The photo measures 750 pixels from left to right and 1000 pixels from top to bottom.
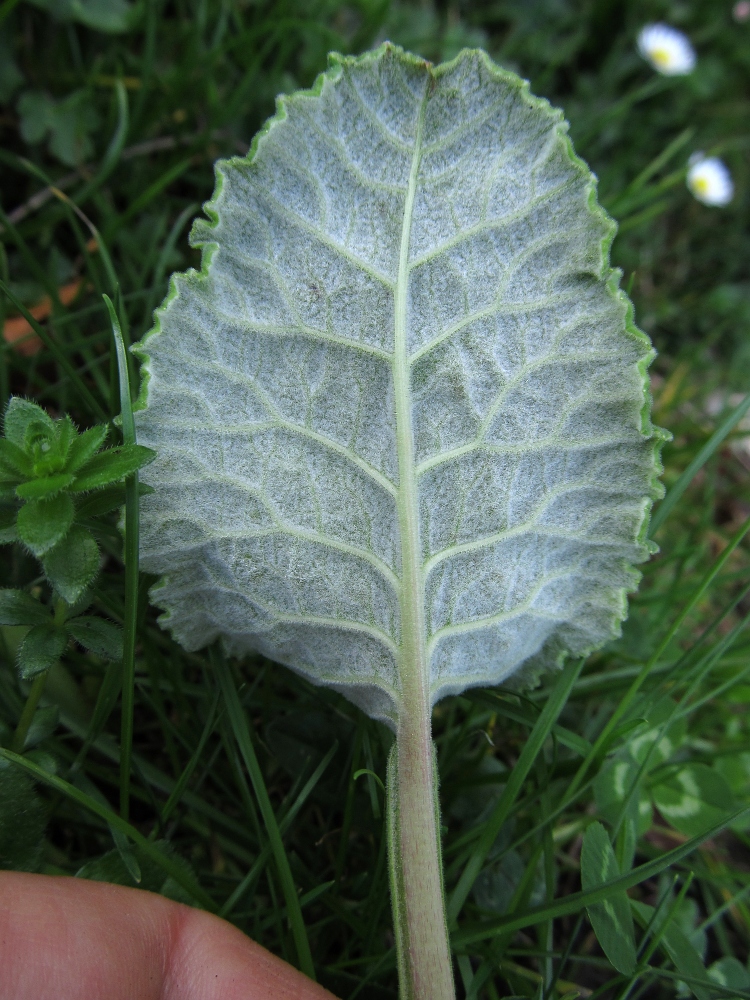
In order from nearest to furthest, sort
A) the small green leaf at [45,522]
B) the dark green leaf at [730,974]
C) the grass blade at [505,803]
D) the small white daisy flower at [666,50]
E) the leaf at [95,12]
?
the small green leaf at [45,522] < the grass blade at [505,803] < the dark green leaf at [730,974] < the leaf at [95,12] < the small white daisy flower at [666,50]

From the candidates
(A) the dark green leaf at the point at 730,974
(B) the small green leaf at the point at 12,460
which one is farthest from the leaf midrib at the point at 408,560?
(A) the dark green leaf at the point at 730,974

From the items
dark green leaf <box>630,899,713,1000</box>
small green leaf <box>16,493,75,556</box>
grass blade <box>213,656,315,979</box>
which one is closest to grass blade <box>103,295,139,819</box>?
small green leaf <box>16,493,75,556</box>

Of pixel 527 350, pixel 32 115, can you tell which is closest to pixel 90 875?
pixel 527 350

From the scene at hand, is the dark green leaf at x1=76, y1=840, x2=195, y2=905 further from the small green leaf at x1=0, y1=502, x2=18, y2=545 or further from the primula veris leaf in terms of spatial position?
the small green leaf at x1=0, y1=502, x2=18, y2=545

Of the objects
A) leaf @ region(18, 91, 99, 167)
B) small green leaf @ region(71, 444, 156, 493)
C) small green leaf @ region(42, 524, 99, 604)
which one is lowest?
small green leaf @ region(42, 524, 99, 604)

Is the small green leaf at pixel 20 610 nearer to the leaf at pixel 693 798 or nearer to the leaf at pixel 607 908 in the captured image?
the leaf at pixel 607 908

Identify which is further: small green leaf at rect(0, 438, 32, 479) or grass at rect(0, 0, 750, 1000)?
grass at rect(0, 0, 750, 1000)
